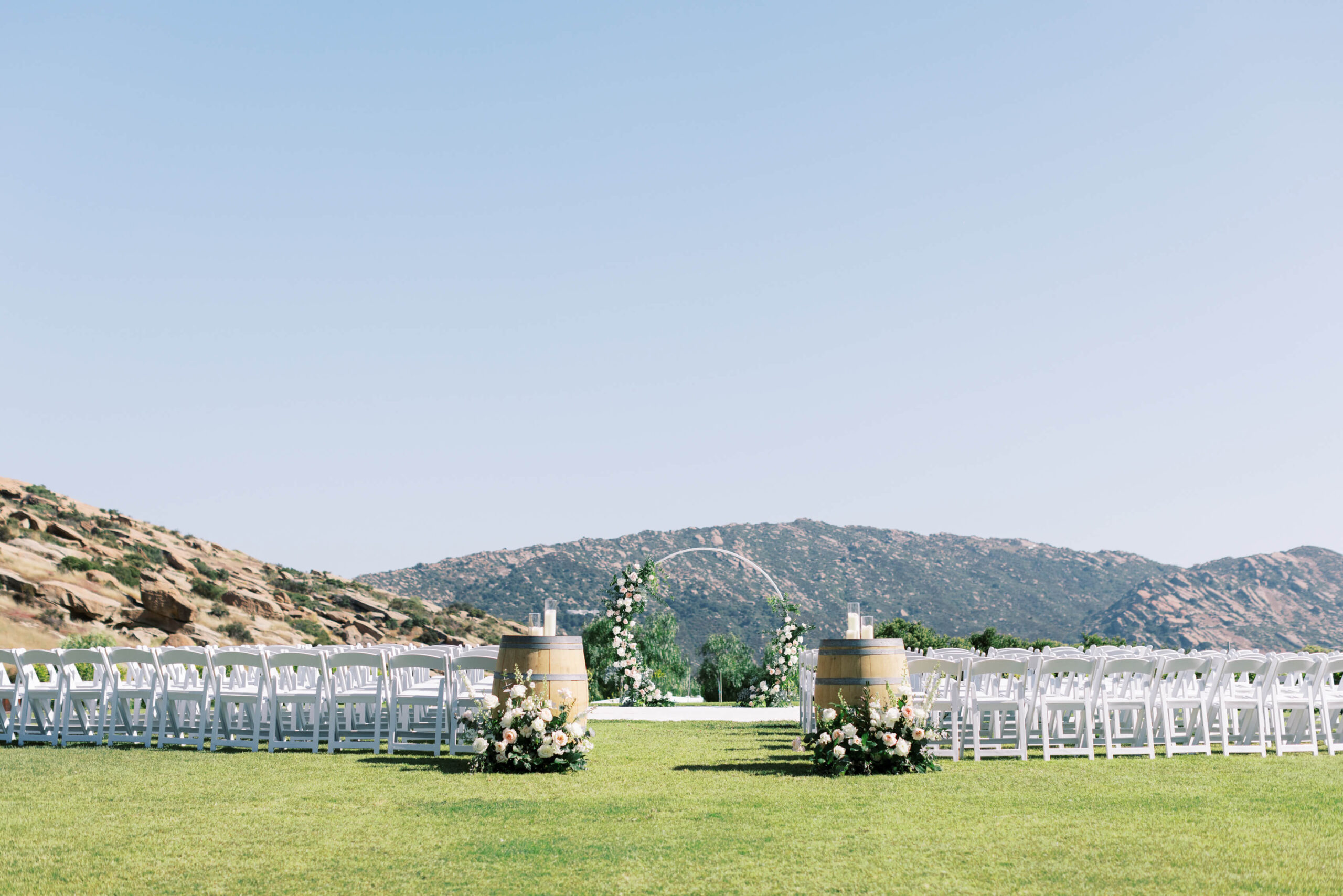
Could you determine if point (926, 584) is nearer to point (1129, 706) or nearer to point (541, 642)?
point (1129, 706)

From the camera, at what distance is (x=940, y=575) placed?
59344 millimetres

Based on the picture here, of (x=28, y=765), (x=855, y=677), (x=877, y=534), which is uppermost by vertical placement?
(x=877, y=534)

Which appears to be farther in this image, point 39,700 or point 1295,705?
point 39,700

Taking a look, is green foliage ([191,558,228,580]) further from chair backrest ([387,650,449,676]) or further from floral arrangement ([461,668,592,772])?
floral arrangement ([461,668,592,772])

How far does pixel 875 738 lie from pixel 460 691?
3.77m

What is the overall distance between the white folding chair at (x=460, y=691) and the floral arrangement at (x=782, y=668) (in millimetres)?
8847

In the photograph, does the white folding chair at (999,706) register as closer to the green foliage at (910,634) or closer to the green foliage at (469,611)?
the green foliage at (910,634)

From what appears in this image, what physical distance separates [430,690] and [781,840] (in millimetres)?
5830

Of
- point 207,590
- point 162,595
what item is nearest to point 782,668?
point 162,595

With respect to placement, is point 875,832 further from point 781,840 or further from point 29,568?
point 29,568

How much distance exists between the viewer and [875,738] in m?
7.97

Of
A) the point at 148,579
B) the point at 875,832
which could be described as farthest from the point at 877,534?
the point at 875,832

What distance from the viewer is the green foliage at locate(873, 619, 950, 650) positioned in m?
21.2

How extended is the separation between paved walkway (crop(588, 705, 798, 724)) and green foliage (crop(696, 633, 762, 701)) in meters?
1.94
